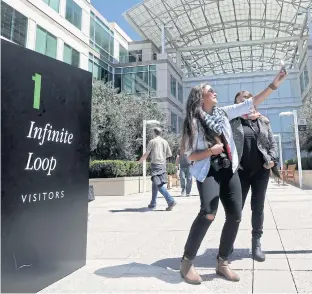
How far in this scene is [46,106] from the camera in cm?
276

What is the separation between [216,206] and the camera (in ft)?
9.39

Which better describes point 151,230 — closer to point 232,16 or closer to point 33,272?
point 33,272

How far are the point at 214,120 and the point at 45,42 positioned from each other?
22572mm

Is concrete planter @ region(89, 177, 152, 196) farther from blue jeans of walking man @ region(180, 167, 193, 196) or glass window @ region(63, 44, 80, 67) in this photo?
glass window @ region(63, 44, 80, 67)

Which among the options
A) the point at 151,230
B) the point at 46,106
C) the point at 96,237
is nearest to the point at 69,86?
the point at 46,106

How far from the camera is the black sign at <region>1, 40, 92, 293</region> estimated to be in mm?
2383

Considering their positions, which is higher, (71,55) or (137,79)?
(137,79)

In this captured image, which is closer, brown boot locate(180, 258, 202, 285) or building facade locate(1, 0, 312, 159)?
brown boot locate(180, 258, 202, 285)

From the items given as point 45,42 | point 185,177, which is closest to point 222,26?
point 45,42

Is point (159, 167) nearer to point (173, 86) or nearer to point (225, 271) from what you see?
point (225, 271)

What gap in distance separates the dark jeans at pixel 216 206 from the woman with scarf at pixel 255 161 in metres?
0.66

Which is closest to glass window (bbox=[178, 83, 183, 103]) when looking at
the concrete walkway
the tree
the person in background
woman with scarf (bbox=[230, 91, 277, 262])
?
the tree

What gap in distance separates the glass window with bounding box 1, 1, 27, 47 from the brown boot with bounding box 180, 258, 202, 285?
18.9m

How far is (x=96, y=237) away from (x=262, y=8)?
3696 centimetres
